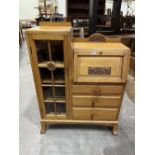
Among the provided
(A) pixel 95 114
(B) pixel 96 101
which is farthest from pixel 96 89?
(A) pixel 95 114

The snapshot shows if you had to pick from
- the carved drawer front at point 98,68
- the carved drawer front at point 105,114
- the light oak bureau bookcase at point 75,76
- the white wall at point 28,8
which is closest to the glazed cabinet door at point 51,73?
the light oak bureau bookcase at point 75,76

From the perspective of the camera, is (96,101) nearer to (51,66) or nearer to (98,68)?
(98,68)

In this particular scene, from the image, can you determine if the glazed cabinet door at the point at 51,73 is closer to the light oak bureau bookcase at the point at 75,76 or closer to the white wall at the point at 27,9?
the light oak bureau bookcase at the point at 75,76

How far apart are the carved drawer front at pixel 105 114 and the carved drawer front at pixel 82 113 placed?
55 mm

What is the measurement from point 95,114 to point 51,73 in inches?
22.5

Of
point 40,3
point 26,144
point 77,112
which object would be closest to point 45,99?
point 77,112

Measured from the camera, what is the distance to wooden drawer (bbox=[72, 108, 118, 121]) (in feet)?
5.21

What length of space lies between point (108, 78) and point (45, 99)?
60 cm

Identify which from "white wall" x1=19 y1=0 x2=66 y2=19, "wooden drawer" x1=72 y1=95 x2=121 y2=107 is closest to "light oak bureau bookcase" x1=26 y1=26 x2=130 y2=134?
"wooden drawer" x1=72 y1=95 x2=121 y2=107

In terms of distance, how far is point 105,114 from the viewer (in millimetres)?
1609

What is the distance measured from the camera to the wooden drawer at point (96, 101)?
4.98ft

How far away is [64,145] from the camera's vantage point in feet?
5.11
